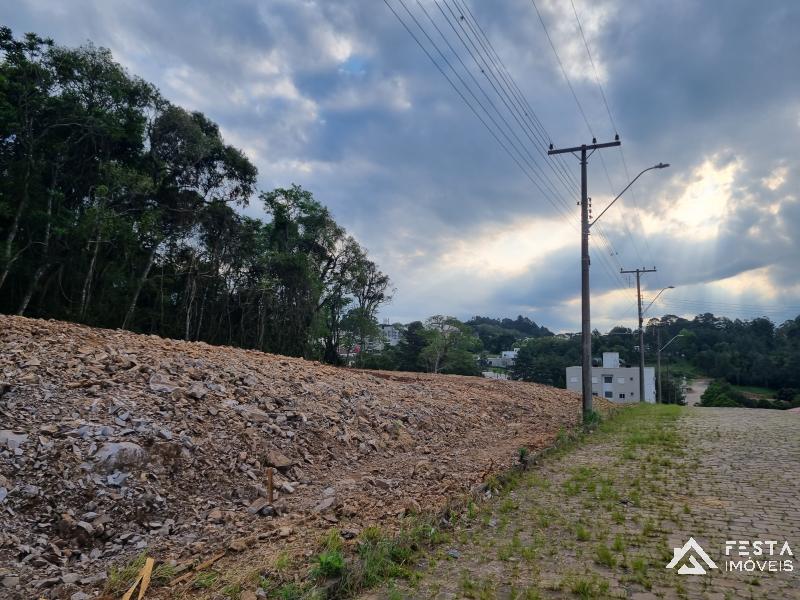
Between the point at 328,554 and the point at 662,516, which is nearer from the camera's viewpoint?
the point at 328,554

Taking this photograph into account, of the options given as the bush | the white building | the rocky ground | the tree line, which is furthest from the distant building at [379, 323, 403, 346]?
the rocky ground

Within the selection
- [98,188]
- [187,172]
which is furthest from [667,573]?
[187,172]

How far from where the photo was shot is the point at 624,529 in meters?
4.73

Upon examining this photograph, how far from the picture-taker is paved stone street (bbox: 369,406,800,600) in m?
3.53

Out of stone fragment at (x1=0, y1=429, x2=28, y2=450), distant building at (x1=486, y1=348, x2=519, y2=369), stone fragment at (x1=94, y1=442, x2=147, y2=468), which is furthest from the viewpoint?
distant building at (x1=486, y1=348, x2=519, y2=369)

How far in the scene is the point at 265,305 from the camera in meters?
25.9

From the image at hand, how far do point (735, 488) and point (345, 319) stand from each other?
33.0 m

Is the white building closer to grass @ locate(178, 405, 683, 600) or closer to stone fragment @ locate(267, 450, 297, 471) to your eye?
grass @ locate(178, 405, 683, 600)

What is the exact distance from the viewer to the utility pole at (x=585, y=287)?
44.7 feet

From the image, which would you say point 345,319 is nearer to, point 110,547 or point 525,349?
point 110,547

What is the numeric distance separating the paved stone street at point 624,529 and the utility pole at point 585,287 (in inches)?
194

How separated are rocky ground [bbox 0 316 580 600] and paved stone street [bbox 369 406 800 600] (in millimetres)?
849

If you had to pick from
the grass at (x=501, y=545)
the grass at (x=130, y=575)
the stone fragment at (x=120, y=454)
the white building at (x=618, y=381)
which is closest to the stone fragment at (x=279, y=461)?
the stone fragment at (x=120, y=454)

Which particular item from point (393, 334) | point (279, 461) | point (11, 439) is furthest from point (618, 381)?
point (11, 439)
